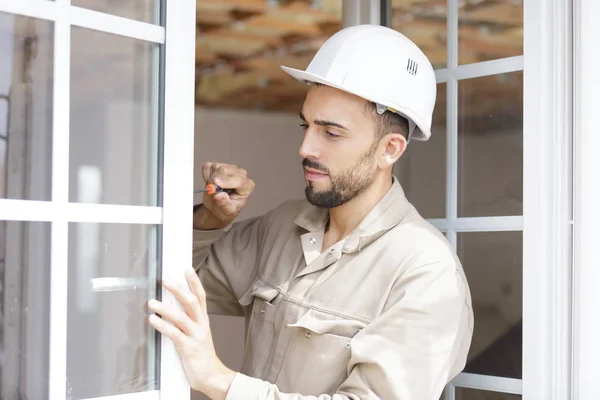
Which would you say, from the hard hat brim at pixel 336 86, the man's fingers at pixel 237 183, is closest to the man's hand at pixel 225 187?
the man's fingers at pixel 237 183

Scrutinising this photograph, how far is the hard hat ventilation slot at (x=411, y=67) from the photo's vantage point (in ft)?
7.07

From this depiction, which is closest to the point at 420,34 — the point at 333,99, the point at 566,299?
the point at 333,99

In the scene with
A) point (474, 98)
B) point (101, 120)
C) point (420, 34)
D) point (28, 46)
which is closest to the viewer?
point (28, 46)

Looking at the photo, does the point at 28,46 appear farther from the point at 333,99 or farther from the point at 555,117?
the point at 555,117

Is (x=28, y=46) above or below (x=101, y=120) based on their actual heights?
above

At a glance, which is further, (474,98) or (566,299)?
(474,98)

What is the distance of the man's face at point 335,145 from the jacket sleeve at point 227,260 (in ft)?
1.15

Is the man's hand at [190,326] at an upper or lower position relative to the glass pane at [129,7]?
lower

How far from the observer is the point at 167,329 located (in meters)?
1.52

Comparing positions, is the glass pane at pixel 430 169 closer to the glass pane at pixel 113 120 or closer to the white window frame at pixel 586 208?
the white window frame at pixel 586 208

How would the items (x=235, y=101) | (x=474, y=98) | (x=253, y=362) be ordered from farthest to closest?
1. (x=235, y=101)
2. (x=474, y=98)
3. (x=253, y=362)

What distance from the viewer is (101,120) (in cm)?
144

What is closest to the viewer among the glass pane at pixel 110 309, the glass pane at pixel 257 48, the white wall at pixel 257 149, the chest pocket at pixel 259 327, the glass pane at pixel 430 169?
the glass pane at pixel 110 309

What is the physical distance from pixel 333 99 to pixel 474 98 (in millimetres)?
520
